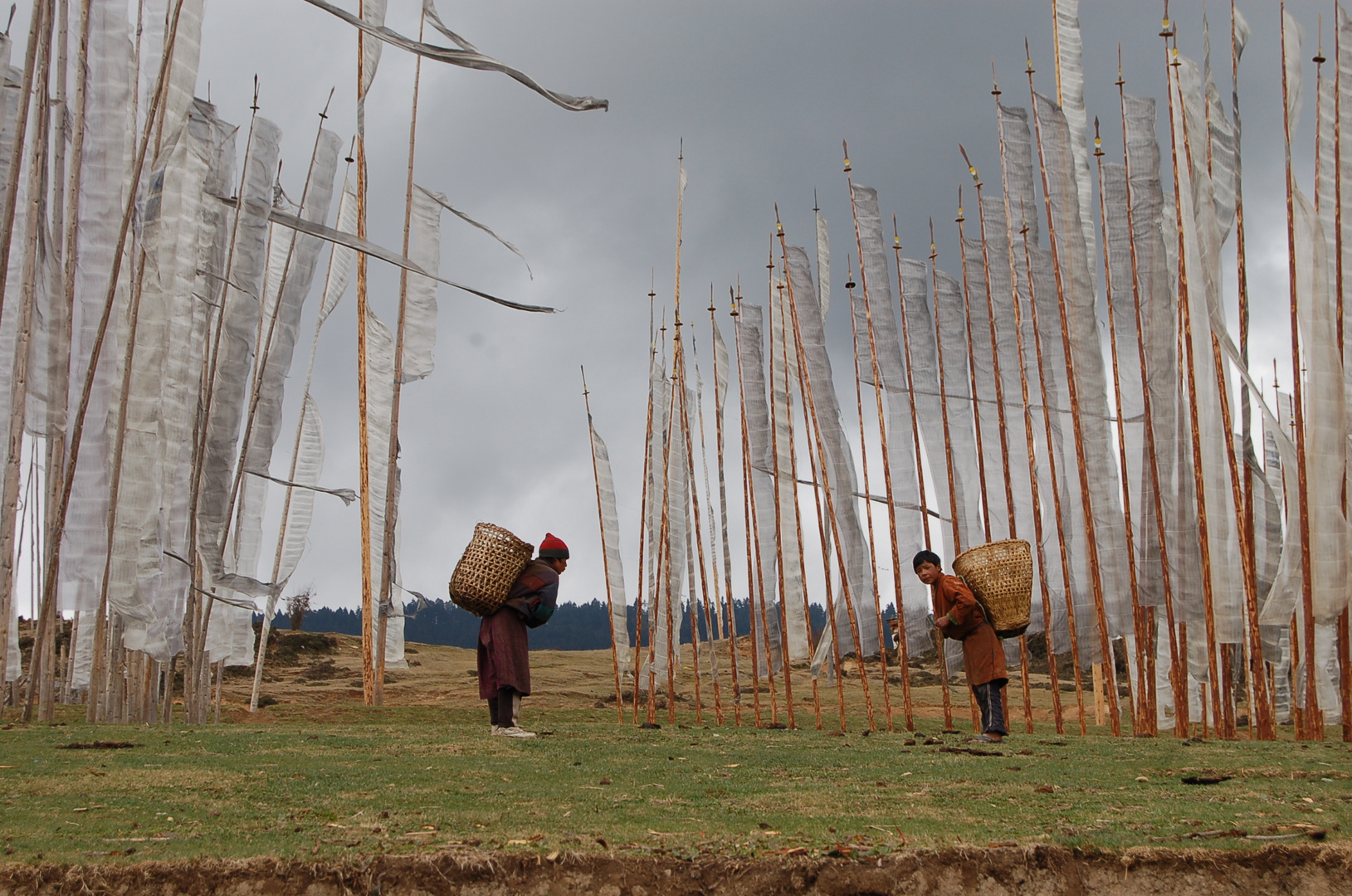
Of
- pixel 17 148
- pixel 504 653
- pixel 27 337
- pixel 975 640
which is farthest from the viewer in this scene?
pixel 975 640

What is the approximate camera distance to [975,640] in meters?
4.66

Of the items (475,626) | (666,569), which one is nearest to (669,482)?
(666,569)

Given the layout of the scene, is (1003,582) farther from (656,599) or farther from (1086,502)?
(656,599)

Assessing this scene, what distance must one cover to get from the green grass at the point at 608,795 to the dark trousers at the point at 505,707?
0.85ft

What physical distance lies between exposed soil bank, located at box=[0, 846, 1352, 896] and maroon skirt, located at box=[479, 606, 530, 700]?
253 cm

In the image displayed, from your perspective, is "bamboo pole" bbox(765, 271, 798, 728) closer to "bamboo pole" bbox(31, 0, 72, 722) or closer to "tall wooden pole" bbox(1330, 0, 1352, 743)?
"tall wooden pole" bbox(1330, 0, 1352, 743)

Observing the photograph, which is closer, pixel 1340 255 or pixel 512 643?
pixel 512 643

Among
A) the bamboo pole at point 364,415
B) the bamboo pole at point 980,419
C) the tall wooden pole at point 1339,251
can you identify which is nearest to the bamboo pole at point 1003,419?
the bamboo pole at point 980,419

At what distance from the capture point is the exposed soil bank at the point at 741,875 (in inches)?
76.0

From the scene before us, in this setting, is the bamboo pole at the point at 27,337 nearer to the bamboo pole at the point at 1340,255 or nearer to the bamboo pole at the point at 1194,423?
the bamboo pole at the point at 1194,423

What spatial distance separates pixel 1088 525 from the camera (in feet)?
17.3

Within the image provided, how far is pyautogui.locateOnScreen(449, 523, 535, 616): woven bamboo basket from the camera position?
178 inches

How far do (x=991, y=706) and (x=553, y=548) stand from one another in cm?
212

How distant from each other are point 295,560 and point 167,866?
16.2 feet
